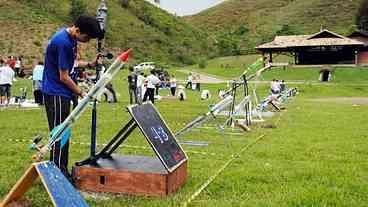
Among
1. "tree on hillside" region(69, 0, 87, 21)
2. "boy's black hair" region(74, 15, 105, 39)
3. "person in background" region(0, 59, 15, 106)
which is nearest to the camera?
"boy's black hair" region(74, 15, 105, 39)

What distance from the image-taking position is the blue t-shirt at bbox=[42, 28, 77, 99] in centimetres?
538

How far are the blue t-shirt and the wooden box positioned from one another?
2.71 feet

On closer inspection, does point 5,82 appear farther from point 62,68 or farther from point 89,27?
point 89,27

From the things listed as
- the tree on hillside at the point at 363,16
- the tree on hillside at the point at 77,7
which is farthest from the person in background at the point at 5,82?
the tree on hillside at the point at 363,16

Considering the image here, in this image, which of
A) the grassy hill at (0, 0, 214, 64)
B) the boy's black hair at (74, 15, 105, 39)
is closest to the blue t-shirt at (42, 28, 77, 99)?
the boy's black hair at (74, 15, 105, 39)

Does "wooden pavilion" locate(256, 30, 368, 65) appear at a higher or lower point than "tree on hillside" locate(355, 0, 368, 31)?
lower

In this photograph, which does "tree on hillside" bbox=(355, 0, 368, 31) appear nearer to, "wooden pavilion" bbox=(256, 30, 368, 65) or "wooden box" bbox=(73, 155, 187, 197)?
"wooden pavilion" bbox=(256, 30, 368, 65)

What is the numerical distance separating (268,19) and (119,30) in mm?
44484

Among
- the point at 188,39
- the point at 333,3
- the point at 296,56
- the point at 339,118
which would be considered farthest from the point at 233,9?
the point at 339,118

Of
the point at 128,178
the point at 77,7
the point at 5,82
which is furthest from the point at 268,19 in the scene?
the point at 128,178

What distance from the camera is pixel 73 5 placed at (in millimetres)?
65812

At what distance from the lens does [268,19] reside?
103562mm

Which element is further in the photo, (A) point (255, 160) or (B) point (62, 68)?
(A) point (255, 160)

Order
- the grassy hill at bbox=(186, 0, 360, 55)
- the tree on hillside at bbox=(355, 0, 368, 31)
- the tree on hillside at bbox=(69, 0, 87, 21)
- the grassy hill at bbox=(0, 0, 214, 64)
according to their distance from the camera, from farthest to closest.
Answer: the grassy hill at bbox=(186, 0, 360, 55), the tree on hillside at bbox=(355, 0, 368, 31), the tree on hillside at bbox=(69, 0, 87, 21), the grassy hill at bbox=(0, 0, 214, 64)
